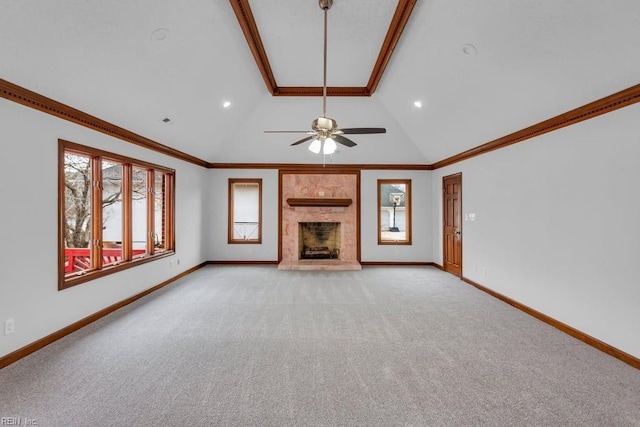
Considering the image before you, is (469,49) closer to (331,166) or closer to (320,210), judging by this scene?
Answer: (331,166)

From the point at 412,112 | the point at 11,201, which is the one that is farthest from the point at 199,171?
the point at 412,112

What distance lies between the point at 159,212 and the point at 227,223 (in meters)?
1.88

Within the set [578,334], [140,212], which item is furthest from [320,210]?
[578,334]

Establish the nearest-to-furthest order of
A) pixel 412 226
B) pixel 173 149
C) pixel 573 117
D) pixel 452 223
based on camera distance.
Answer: pixel 573 117, pixel 173 149, pixel 452 223, pixel 412 226

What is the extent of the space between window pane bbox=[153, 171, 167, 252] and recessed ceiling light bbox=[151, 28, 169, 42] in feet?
9.02

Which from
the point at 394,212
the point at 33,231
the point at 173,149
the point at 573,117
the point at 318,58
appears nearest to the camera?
the point at 33,231

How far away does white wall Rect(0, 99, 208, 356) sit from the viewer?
2.51m

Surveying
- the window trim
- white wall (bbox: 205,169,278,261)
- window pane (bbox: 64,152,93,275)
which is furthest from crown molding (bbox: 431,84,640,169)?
window pane (bbox: 64,152,93,275)

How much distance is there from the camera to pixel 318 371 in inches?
96.1

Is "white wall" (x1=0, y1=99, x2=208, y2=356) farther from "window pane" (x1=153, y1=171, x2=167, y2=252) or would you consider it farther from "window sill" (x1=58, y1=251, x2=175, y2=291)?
"window pane" (x1=153, y1=171, x2=167, y2=252)

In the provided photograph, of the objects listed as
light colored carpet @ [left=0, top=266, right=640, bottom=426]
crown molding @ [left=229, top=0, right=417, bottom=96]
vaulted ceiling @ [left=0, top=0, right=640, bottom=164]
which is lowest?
light colored carpet @ [left=0, top=266, right=640, bottom=426]

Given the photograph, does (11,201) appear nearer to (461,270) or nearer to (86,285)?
(86,285)

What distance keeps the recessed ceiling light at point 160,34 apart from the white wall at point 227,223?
4188 millimetres

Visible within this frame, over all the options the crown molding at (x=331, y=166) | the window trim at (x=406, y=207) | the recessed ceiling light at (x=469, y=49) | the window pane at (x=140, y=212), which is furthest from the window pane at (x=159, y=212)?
the recessed ceiling light at (x=469, y=49)
